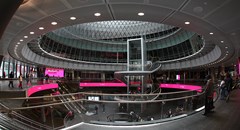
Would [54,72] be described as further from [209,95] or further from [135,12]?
[209,95]

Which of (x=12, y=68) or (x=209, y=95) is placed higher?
(x=12, y=68)

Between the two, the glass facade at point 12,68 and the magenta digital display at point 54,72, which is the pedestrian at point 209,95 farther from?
the magenta digital display at point 54,72

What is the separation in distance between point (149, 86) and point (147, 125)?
110 ft

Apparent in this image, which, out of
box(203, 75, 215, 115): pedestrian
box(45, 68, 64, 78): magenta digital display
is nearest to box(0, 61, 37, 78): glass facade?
box(45, 68, 64, 78): magenta digital display

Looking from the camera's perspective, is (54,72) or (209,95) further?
(54,72)

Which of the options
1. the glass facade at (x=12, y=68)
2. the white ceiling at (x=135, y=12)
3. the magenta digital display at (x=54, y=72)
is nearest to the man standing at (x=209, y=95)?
the white ceiling at (x=135, y=12)

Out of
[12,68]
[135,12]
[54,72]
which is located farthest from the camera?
[54,72]

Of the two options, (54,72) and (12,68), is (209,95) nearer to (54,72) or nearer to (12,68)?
(12,68)

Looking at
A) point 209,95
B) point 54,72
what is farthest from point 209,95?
point 54,72

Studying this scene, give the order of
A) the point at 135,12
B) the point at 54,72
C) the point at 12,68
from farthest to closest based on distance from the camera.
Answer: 1. the point at 54,72
2. the point at 12,68
3. the point at 135,12

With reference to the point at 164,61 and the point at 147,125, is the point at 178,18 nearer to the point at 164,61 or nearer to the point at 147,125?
the point at 147,125

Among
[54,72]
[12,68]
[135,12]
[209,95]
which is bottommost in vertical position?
[209,95]

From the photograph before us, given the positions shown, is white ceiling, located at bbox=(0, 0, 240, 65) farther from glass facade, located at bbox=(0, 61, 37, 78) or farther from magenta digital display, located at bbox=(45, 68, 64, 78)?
magenta digital display, located at bbox=(45, 68, 64, 78)

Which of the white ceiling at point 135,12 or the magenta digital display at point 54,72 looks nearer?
the white ceiling at point 135,12
